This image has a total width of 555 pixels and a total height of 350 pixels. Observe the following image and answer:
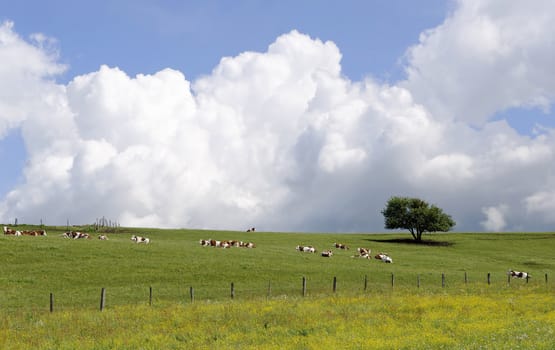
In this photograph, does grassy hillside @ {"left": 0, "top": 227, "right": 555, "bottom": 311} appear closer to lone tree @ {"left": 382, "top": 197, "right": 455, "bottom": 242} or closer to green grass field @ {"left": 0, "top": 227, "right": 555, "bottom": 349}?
green grass field @ {"left": 0, "top": 227, "right": 555, "bottom": 349}

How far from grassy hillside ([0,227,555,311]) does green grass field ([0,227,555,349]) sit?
115 mm

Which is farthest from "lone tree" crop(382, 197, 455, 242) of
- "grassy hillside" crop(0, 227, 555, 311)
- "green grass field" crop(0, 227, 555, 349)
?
"grassy hillside" crop(0, 227, 555, 311)

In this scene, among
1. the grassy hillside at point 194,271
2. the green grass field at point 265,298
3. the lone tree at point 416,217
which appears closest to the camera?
the green grass field at point 265,298

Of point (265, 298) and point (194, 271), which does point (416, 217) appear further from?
point (265, 298)

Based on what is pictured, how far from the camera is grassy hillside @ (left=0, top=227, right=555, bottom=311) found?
1716 inches

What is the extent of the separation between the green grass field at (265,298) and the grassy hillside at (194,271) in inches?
4.5

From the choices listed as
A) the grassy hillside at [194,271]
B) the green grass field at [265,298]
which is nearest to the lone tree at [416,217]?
the green grass field at [265,298]

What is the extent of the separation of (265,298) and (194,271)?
19.0m

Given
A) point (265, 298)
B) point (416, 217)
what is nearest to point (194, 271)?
point (265, 298)

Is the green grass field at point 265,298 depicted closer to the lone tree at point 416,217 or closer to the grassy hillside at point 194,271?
the grassy hillside at point 194,271

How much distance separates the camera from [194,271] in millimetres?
53469

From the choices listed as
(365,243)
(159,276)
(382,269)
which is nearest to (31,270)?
(159,276)

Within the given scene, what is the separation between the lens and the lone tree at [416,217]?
10494 centimetres

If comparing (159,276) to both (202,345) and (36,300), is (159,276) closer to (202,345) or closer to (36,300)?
(36,300)
